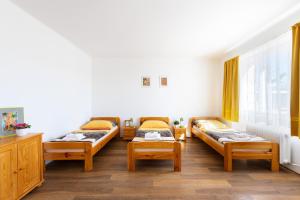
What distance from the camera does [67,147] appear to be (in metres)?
2.64

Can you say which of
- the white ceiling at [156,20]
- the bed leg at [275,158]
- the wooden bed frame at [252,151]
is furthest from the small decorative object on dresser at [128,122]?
the bed leg at [275,158]

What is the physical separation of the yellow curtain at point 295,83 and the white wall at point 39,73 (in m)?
3.67

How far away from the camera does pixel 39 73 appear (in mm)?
2709

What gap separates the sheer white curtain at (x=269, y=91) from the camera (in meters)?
2.61

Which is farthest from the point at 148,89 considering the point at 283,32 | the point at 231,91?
the point at 283,32

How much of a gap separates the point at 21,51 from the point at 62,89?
3.76 ft

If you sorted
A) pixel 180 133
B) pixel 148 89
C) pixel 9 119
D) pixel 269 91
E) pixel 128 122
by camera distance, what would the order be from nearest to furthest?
pixel 9 119, pixel 269 91, pixel 180 133, pixel 128 122, pixel 148 89

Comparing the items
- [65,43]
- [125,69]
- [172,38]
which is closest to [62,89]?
[65,43]

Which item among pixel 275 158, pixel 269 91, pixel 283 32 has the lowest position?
pixel 275 158

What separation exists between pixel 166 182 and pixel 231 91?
9.11 ft

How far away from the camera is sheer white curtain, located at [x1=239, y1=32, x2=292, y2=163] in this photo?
103 inches

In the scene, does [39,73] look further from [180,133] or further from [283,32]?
[283,32]

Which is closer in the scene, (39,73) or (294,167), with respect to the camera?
(294,167)

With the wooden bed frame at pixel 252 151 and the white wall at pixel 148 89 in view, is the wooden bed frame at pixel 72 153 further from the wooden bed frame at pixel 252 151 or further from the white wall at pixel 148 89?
the white wall at pixel 148 89
